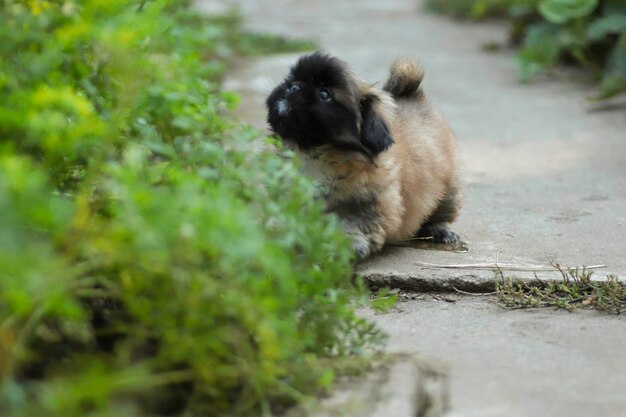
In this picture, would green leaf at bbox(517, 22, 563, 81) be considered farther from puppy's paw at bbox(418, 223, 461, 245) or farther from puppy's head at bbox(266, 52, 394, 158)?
puppy's head at bbox(266, 52, 394, 158)

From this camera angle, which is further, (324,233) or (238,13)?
(238,13)

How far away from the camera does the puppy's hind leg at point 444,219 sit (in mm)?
4688

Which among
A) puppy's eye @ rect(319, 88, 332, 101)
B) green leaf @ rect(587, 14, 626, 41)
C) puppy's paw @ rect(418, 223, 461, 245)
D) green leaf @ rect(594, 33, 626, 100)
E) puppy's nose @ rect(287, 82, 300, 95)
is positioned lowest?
puppy's paw @ rect(418, 223, 461, 245)

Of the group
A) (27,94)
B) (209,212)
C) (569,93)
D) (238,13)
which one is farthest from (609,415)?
(238,13)

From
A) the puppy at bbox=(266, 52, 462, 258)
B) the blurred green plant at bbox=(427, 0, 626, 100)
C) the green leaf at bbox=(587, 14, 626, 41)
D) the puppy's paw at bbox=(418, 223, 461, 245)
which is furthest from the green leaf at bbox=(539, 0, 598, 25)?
the puppy at bbox=(266, 52, 462, 258)

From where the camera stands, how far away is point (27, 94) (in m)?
2.72

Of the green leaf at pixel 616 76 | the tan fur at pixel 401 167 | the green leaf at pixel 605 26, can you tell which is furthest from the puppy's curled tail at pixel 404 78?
the green leaf at pixel 605 26

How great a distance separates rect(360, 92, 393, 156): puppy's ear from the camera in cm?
420

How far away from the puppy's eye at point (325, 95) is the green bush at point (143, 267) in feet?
3.73

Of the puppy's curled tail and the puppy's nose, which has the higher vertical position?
the puppy's nose

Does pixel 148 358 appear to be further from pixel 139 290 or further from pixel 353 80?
pixel 353 80

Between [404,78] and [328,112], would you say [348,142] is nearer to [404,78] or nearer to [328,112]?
[328,112]

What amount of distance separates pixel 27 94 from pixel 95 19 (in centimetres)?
37

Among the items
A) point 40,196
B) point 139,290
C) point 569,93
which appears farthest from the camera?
point 569,93
